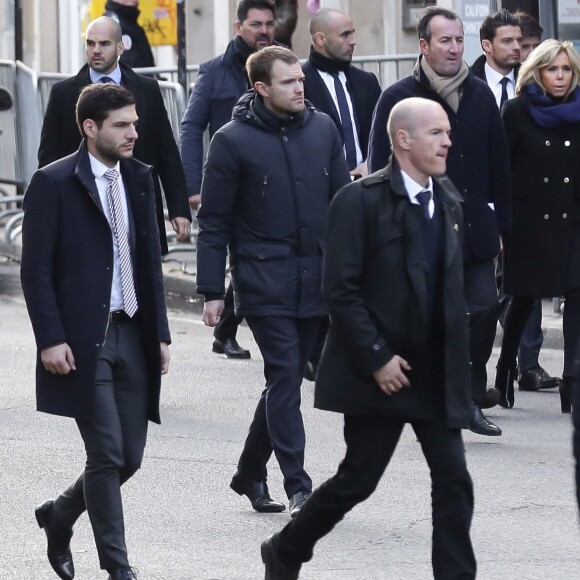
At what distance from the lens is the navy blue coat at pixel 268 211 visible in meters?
7.48

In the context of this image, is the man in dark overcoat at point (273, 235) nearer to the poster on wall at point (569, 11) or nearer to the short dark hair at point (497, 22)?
the short dark hair at point (497, 22)

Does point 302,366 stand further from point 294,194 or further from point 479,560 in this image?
point 479,560

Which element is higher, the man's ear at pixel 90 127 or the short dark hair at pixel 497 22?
the short dark hair at pixel 497 22

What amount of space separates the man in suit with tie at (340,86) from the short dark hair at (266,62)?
2782mm

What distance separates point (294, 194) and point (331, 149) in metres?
0.27

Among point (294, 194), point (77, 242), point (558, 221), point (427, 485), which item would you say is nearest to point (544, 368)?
point (558, 221)

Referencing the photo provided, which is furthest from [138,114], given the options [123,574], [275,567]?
[275,567]

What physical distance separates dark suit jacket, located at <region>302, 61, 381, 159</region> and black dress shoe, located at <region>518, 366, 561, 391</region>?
149cm

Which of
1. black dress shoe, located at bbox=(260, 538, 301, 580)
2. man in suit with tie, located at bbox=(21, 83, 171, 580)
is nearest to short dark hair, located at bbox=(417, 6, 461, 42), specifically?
man in suit with tie, located at bbox=(21, 83, 171, 580)

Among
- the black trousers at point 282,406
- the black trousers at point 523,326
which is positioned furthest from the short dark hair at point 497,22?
the black trousers at point 282,406

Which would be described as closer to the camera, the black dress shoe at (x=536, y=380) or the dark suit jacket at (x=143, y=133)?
the dark suit jacket at (x=143, y=133)

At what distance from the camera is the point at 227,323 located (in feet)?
38.0

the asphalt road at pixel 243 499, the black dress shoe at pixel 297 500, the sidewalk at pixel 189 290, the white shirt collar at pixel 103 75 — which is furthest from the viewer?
the sidewalk at pixel 189 290

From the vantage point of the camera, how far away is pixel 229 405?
9.99 meters
